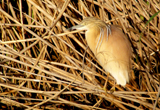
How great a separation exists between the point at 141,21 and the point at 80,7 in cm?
45

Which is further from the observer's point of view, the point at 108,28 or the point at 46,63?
the point at 46,63

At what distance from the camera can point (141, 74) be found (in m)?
1.36

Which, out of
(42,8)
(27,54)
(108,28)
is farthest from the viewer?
(27,54)

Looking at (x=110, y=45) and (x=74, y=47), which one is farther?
(x=74, y=47)

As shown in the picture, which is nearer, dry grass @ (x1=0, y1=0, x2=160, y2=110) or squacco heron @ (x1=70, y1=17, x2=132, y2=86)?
squacco heron @ (x1=70, y1=17, x2=132, y2=86)

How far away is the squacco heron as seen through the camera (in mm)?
1195

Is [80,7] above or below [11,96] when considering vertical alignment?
above

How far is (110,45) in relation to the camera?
1.24m

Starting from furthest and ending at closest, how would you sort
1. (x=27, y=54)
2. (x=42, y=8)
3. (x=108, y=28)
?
(x=27, y=54)
(x=42, y=8)
(x=108, y=28)

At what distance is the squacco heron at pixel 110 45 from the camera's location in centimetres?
120

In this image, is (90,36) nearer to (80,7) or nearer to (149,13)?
(80,7)

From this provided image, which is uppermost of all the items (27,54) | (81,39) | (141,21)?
(141,21)

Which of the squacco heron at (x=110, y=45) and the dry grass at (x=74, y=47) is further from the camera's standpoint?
the dry grass at (x=74, y=47)

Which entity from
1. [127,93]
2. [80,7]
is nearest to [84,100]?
[127,93]
